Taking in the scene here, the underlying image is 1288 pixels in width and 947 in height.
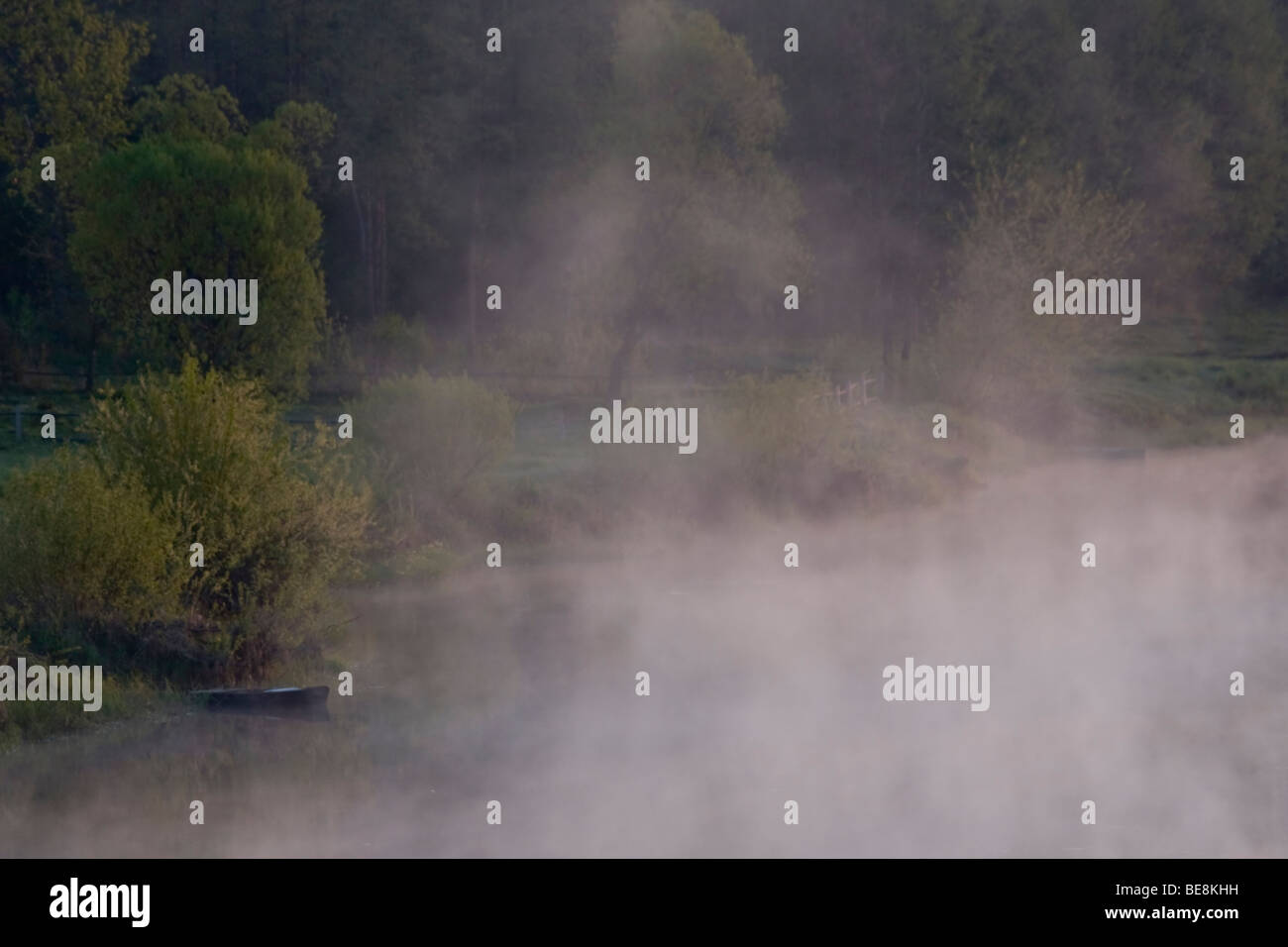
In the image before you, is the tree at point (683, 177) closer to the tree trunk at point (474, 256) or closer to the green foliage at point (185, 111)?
the tree trunk at point (474, 256)

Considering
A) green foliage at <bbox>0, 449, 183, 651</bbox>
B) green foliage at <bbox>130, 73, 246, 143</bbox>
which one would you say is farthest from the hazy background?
green foliage at <bbox>130, 73, 246, 143</bbox>

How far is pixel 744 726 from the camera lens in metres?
17.9

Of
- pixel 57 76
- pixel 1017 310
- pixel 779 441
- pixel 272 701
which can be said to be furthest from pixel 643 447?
pixel 57 76

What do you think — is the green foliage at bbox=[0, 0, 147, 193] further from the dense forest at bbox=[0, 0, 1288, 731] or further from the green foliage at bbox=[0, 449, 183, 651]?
the green foliage at bbox=[0, 449, 183, 651]

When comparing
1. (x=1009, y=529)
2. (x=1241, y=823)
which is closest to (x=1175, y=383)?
(x=1009, y=529)

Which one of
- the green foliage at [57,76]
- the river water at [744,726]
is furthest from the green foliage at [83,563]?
the green foliage at [57,76]

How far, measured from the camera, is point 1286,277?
5684cm

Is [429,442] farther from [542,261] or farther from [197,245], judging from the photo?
[542,261]

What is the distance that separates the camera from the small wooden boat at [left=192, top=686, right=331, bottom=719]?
55.2 feet

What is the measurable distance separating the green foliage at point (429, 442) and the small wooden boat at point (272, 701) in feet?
26.5

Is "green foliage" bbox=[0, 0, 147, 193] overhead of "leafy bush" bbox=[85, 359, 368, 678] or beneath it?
overhead

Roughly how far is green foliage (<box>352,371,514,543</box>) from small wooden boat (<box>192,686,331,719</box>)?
8.06 metres

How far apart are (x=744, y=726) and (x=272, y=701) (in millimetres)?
5665

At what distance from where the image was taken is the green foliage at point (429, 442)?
83.6ft
